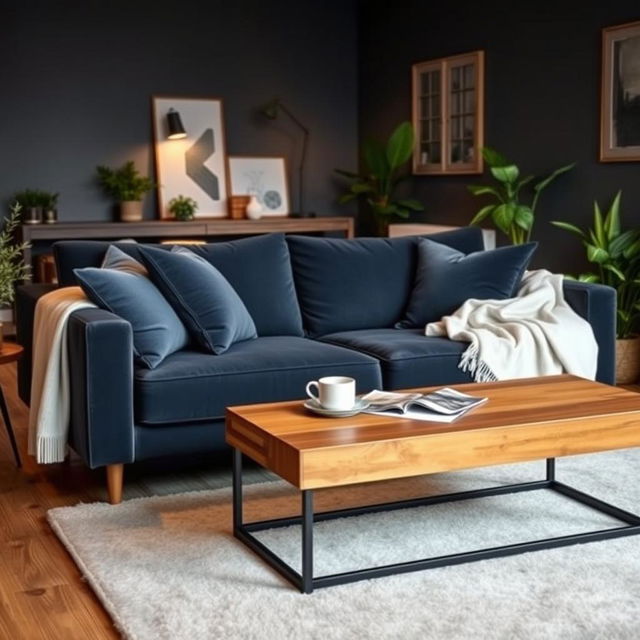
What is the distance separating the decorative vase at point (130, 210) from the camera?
7.58 m

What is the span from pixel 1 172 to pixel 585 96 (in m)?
4.00

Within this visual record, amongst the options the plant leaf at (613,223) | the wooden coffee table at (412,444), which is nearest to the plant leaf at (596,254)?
the plant leaf at (613,223)

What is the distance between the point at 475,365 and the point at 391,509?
881 millimetres

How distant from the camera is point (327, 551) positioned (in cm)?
301

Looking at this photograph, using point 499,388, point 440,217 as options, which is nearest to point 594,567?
point 499,388

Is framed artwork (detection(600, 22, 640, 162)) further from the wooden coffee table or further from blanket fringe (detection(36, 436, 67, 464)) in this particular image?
blanket fringe (detection(36, 436, 67, 464))

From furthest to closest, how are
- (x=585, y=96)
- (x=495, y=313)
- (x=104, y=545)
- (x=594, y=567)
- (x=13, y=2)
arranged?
1. (x=13, y=2)
2. (x=585, y=96)
3. (x=495, y=313)
4. (x=104, y=545)
5. (x=594, y=567)

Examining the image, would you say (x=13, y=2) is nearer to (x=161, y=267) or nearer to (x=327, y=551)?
(x=161, y=267)

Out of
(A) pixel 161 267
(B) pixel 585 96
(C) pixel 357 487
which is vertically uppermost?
(B) pixel 585 96

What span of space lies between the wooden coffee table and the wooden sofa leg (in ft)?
1.80

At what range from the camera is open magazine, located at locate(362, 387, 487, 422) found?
297 cm

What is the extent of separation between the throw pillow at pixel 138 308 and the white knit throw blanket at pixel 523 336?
3.62 feet

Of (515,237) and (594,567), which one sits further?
(515,237)

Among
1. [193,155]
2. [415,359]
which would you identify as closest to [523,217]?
[415,359]
